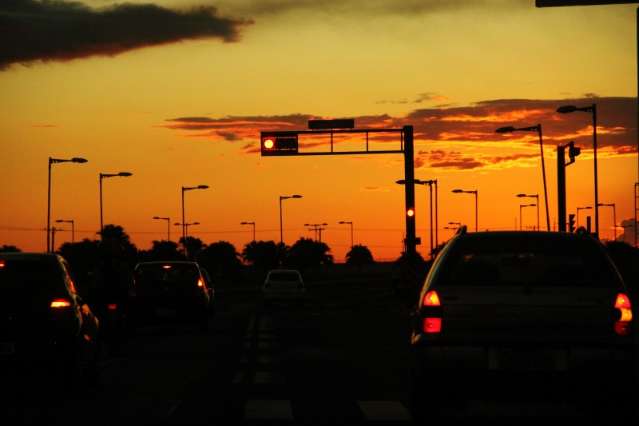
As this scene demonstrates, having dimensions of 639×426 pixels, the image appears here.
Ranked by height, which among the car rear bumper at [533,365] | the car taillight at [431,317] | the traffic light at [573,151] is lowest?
the car rear bumper at [533,365]

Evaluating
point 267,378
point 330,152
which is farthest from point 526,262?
point 330,152

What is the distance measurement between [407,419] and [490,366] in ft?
7.30

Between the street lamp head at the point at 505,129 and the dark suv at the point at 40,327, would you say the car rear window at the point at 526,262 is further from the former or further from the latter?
the street lamp head at the point at 505,129

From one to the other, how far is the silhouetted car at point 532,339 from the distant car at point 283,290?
4261 cm

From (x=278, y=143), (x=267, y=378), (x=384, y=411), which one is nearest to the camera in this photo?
(x=384, y=411)

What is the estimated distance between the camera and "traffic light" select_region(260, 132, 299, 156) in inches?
1961

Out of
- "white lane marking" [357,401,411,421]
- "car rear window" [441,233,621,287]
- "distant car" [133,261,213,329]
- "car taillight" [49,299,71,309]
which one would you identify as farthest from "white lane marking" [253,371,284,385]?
"distant car" [133,261,213,329]

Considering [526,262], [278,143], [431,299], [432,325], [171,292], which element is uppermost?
[278,143]

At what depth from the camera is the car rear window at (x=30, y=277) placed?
574 inches

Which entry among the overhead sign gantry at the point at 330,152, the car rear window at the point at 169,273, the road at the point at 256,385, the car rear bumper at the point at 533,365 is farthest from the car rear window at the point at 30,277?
the overhead sign gantry at the point at 330,152

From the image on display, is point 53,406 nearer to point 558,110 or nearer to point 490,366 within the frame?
point 490,366

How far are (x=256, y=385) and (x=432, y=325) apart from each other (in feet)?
20.0

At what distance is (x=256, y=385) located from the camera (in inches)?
627

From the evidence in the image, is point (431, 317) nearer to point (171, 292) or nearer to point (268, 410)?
point (268, 410)
